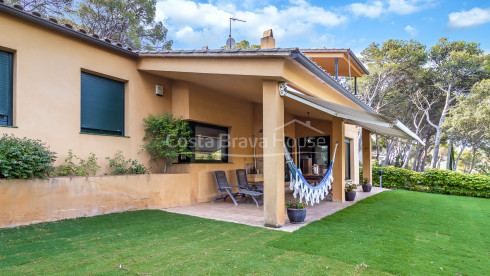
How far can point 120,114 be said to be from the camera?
26.7 feet

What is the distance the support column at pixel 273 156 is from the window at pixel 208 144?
3749 mm

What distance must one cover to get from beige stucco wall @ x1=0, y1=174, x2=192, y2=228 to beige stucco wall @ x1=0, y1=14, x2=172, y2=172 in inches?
32.8

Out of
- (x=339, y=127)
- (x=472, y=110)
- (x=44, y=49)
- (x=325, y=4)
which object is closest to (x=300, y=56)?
(x=339, y=127)

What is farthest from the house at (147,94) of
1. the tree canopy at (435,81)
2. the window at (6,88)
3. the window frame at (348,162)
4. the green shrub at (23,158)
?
the tree canopy at (435,81)

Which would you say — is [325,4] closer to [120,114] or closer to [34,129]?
[120,114]

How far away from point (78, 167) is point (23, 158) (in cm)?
140

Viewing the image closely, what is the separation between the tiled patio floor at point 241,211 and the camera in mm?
6621

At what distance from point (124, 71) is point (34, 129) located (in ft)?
9.24

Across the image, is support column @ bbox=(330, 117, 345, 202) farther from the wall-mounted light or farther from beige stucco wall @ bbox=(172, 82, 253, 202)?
the wall-mounted light

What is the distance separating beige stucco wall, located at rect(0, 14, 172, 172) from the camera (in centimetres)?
599

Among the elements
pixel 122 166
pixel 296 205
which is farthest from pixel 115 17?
pixel 296 205

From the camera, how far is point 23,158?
5.35m

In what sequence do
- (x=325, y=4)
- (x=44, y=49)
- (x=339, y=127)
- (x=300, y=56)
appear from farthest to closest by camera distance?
(x=325, y=4) → (x=339, y=127) → (x=44, y=49) → (x=300, y=56)

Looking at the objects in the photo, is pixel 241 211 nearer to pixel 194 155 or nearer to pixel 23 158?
pixel 194 155
